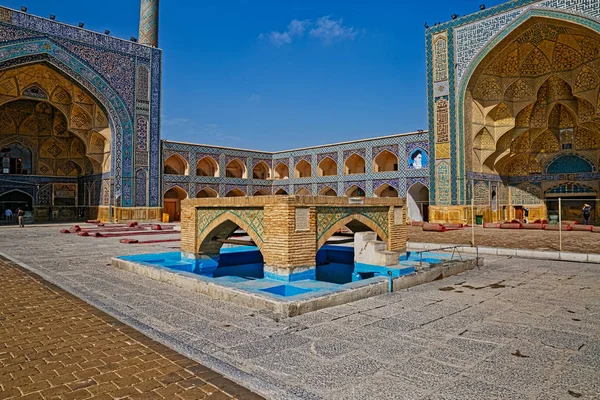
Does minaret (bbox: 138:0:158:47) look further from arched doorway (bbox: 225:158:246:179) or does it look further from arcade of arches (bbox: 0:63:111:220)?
arched doorway (bbox: 225:158:246:179)

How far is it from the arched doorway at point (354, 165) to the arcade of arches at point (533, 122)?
7.26 m

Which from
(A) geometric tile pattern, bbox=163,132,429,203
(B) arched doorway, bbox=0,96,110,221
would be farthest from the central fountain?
(B) arched doorway, bbox=0,96,110,221

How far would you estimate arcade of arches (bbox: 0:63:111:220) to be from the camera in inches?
776

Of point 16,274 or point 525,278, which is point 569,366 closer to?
point 525,278

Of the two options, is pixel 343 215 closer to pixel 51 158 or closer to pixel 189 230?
pixel 189 230

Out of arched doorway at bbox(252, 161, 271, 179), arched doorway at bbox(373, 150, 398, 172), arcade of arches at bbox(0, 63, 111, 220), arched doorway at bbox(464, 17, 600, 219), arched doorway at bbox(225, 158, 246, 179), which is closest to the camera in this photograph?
arched doorway at bbox(464, 17, 600, 219)

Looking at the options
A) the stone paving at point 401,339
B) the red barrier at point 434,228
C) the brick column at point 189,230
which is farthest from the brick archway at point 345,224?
the red barrier at point 434,228

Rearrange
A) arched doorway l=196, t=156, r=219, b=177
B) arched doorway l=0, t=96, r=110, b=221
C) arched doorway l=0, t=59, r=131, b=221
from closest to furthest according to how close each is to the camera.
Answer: arched doorway l=0, t=59, r=131, b=221
arched doorway l=0, t=96, r=110, b=221
arched doorway l=196, t=156, r=219, b=177

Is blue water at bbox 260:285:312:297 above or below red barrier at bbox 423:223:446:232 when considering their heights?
below

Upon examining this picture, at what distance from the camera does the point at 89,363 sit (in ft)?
8.63

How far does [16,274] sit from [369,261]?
5.22 metres

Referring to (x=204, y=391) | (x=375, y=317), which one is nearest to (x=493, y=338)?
(x=375, y=317)

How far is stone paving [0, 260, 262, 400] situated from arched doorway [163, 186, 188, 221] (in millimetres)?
20574

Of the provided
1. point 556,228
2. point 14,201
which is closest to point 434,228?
point 556,228
